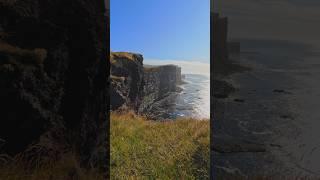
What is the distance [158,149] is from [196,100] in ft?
2.30

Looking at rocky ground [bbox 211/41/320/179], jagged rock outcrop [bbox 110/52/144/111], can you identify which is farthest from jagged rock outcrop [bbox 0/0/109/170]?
rocky ground [bbox 211/41/320/179]

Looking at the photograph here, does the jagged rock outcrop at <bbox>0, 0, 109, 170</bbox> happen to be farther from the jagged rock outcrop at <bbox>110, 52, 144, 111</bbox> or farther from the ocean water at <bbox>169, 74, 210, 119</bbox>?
the ocean water at <bbox>169, 74, 210, 119</bbox>

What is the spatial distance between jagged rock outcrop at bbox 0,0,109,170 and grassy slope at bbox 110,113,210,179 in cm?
25

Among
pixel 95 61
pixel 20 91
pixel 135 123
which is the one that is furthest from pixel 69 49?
pixel 135 123

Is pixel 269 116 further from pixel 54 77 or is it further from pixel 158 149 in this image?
pixel 54 77

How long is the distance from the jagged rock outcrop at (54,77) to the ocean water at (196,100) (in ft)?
2.78

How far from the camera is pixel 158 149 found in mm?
5891

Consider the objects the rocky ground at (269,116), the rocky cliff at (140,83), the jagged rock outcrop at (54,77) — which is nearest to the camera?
the jagged rock outcrop at (54,77)

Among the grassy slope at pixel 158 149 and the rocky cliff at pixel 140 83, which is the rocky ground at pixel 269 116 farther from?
the rocky cliff at pixel 140 83

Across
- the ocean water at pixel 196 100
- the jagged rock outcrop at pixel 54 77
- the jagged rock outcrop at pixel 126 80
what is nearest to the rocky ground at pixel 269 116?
the ocean water at pixel 196 100

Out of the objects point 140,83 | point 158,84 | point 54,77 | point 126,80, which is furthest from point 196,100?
point 54,77

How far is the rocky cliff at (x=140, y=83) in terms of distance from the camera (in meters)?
5.84

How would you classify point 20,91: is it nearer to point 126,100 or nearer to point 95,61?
point 95,61

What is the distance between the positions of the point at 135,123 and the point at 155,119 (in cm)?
23
